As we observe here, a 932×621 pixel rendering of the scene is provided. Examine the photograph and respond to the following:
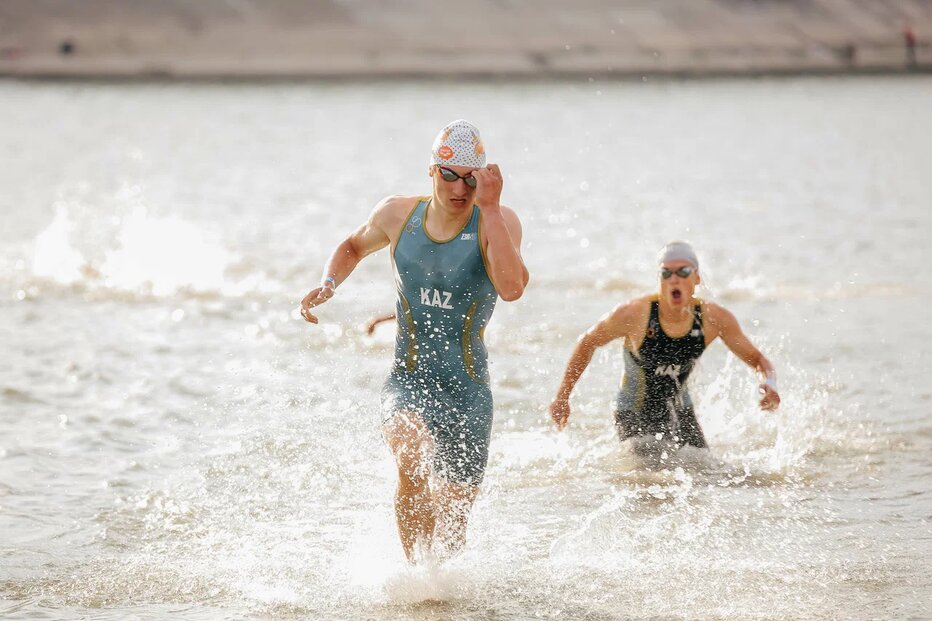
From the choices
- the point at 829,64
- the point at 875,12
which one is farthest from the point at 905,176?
the point at 875,12

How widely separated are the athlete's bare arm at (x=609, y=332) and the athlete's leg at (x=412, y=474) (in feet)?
5.09

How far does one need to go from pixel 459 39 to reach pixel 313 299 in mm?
63602

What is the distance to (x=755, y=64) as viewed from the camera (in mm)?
65062

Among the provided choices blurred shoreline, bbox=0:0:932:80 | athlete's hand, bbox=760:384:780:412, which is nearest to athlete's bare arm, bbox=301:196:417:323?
athlete's hand, bbox=760:384:780:412

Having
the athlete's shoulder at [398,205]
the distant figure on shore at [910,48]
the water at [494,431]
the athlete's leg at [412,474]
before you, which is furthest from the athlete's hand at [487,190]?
the distant figure on shore at [910,48]

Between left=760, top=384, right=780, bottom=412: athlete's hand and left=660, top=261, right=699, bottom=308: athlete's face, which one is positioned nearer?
left=760, top=384, right=780, bottom=412: athlete's hand

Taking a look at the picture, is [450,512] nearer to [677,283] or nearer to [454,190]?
[454,190]

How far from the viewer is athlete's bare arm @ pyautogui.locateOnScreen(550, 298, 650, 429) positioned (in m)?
8.00

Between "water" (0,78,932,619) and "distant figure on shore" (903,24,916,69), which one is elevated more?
"distant figure on shore" (903,24,916,69)

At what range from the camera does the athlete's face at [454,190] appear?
6336mm

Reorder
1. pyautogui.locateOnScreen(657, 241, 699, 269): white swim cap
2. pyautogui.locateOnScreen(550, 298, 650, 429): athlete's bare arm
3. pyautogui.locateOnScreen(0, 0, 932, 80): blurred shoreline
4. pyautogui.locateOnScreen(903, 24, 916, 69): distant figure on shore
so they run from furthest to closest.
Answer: pyautogui.locateOnScreen(0, 0, 932, 80): blurred shoreline
pyautogui.locateOnScreen(903, 24, 916, 69): distant figure on shore
pyautogui.locateOnScreen(550, 298, 650, 429): athlete's bare arm
pyautogui.locateOnScreen(657, 241, 699, 269): white swim cap

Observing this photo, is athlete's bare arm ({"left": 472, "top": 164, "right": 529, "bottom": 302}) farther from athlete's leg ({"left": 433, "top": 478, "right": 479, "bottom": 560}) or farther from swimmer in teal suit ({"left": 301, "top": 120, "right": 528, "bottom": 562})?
athlete's leg ({"left": 433, "top": 478, "right": 479, "bottom": 560})

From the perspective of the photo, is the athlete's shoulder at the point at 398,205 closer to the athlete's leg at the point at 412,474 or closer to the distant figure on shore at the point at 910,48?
the athlete's leg at the point at 412,474

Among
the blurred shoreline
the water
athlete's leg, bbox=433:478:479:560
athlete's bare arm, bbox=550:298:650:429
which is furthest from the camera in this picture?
the blurred shoreline
